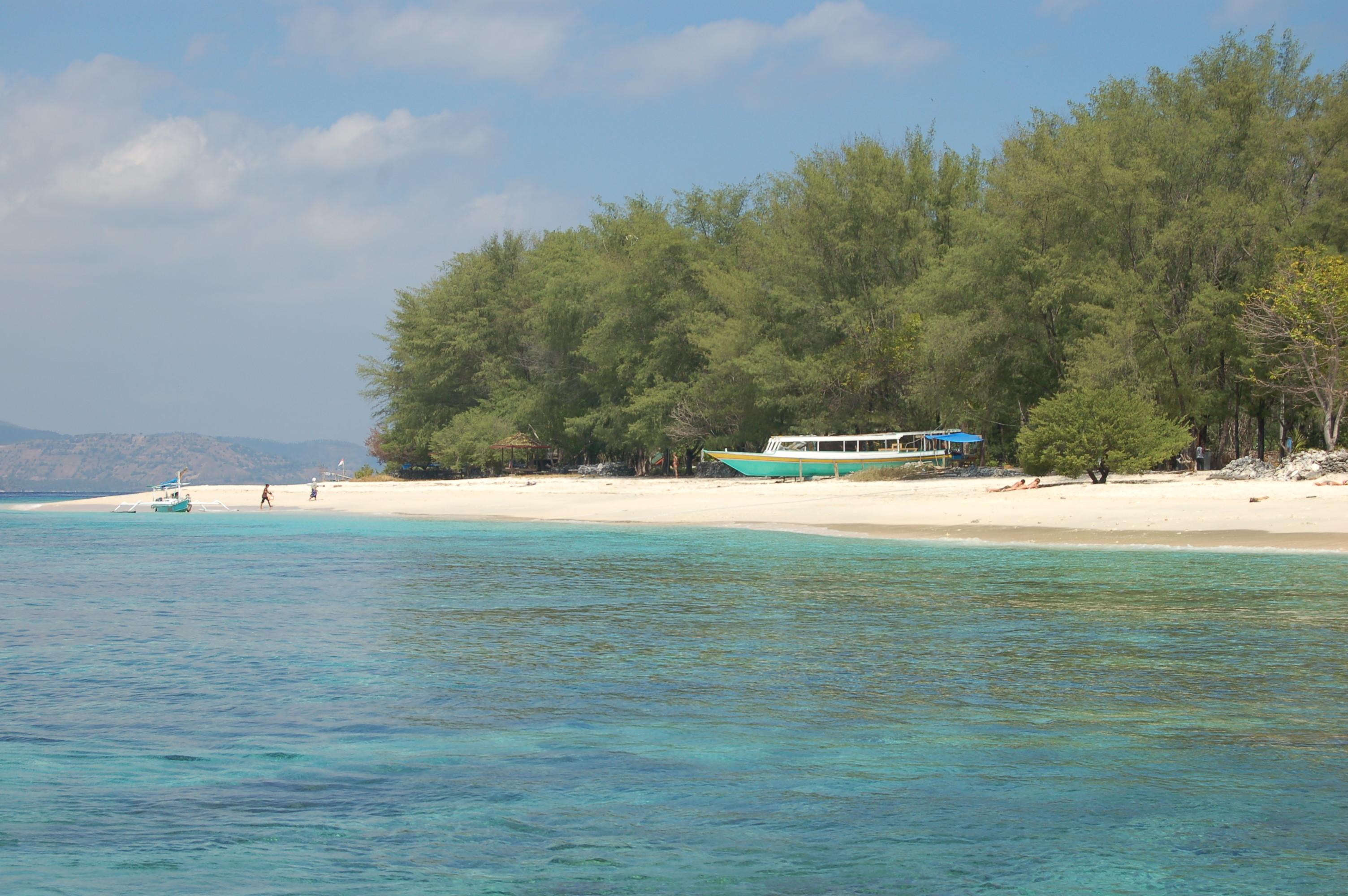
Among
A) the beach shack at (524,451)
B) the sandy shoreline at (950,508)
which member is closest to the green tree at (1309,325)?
the sandy shoreline at (950,508)

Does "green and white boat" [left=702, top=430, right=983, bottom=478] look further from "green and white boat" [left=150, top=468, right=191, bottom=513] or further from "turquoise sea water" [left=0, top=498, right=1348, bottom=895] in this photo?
"turquoise sea water" [left=0, top=498, right=1348, bottom=895]

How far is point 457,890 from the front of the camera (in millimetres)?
4508

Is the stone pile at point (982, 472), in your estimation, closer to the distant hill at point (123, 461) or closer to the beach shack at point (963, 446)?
the beach shack at point (963, 446)

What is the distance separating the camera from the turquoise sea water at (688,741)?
4781mm

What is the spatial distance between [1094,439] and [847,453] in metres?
13.8

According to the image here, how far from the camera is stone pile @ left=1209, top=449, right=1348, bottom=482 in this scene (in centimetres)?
2634

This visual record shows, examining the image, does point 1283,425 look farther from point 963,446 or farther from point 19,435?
point 19,435

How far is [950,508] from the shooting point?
24969 millimetres

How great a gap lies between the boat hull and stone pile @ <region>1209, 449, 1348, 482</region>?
502 inches

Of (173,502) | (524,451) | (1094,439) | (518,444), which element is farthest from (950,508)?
(524,451)

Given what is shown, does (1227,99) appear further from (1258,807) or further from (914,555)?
(1258,807)

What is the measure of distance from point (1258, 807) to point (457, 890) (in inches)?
147

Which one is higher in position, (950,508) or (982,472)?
(982,472)

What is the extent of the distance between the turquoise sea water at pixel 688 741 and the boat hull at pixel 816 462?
26.8 meters
